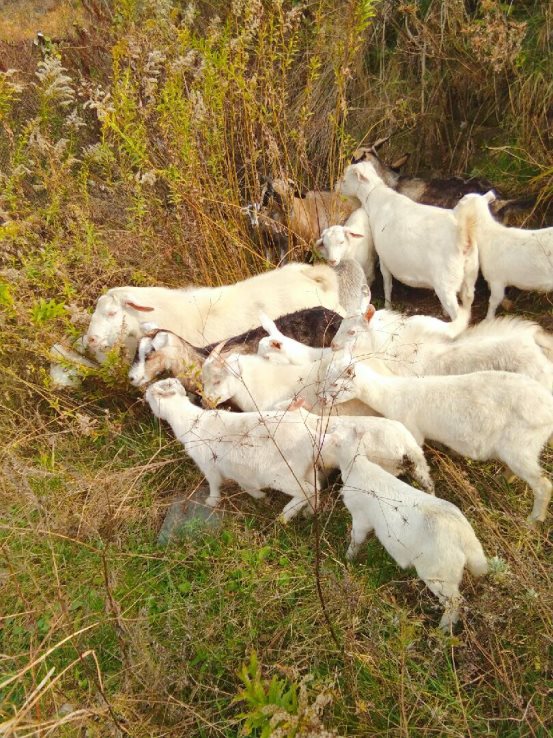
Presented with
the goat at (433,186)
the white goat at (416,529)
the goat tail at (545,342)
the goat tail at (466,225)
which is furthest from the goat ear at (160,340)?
the goat at (433,186)

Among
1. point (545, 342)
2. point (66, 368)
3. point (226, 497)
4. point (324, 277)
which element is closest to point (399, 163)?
point (324, 277)

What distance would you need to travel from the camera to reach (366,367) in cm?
466

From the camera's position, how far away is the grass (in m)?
3.08

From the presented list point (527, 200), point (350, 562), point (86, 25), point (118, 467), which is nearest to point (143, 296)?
point (118, 467)

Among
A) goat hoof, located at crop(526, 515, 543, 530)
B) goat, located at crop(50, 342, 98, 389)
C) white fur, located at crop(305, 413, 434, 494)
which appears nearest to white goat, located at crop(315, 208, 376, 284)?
goat, located at crop(50, 342, 98, 389)

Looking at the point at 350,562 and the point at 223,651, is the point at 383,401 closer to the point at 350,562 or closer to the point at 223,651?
the point at 350,562

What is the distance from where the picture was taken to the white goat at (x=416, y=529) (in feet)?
10.6

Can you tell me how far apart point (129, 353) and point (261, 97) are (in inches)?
112

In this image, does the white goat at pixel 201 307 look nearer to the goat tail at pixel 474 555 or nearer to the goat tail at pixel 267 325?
the goat tail at pixel 267 325

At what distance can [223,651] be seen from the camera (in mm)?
3453

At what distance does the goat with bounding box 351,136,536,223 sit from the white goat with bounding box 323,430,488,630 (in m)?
3.35

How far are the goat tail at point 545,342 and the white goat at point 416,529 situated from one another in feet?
5.17

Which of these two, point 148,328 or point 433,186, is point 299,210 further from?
point 148,328

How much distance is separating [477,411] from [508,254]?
1853mm
